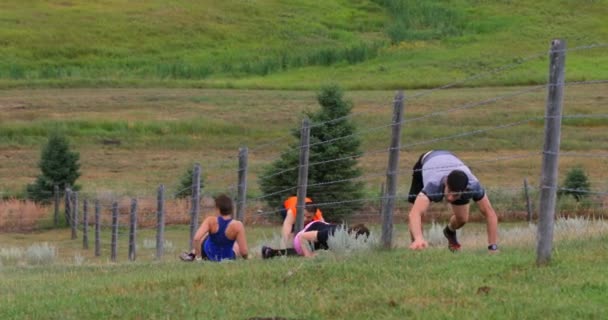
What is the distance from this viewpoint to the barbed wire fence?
11.6 metres

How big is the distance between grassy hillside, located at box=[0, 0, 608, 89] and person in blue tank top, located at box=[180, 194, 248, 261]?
51.3 m

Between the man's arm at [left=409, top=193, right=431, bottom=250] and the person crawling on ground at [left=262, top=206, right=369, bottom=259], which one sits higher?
the man's arm at [left=409, top=193, right=431, bottom=250]

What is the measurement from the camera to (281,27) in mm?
85062

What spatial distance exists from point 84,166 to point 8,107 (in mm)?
13991

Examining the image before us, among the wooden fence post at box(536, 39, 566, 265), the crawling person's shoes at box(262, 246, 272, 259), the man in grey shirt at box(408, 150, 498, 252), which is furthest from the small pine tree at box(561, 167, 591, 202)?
the wooden fence post at box(536, 39, 566, 265)

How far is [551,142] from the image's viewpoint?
8633mm

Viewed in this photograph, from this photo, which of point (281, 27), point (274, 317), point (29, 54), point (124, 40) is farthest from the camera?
point (281, 27)

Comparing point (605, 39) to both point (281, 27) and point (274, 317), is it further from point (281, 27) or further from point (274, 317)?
point (274, 317)

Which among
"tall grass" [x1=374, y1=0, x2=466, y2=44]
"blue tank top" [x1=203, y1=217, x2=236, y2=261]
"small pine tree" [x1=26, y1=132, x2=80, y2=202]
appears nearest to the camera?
"blue tank top" [x1=203, y1=217, x2=236, y2=261]

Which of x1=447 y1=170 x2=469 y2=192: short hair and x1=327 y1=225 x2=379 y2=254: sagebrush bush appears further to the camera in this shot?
x1=327 y1=225 x2=379 y2=254: sagebrush bush

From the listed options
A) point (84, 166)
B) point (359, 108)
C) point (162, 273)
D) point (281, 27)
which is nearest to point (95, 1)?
point (281, 27)

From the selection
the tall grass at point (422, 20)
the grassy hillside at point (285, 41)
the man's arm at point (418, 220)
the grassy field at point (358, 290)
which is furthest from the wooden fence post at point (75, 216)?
the tall grass at point (422, 20)

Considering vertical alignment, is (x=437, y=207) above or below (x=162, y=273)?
below

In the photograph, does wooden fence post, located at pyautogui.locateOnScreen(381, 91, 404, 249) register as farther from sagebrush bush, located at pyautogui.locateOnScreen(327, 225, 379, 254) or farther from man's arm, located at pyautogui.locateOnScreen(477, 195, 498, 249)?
man's arm, located at pyautogui.locateOnScreen(477, 195, 498, 249)
